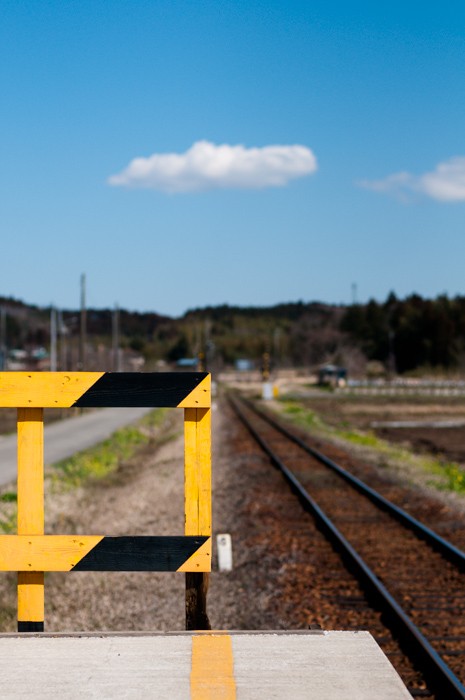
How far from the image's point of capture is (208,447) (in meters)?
4.20

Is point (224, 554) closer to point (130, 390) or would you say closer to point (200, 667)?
point (130, 390)

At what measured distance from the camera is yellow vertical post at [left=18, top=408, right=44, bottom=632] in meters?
4.16

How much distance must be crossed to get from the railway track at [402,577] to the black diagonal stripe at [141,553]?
1933mm

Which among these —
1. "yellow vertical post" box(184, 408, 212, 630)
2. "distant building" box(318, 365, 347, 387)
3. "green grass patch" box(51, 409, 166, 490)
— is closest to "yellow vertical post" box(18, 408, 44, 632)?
"yellow vertical post" box(184, 408, 212, 630)

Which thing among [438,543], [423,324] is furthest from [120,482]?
[423,324]

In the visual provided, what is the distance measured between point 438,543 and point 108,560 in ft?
20.4

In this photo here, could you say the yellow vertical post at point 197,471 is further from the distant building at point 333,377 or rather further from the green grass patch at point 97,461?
the distant building at point 333,377

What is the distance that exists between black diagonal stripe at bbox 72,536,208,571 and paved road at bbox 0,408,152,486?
11673 mm

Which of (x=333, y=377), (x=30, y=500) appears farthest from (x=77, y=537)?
(x=333, y=377)

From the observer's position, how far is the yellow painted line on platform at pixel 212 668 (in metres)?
3.35

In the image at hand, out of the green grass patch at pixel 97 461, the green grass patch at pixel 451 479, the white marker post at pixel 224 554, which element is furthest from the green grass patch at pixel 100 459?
the white marker post at pixel 224 554

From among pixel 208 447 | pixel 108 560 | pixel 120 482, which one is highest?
pixel 208 447

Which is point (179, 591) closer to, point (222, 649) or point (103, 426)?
point (222, 649)

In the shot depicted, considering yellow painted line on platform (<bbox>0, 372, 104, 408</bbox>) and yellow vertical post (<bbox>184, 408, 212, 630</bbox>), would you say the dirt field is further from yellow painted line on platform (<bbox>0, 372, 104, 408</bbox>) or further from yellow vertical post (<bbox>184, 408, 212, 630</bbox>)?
yellow painted line on platform (<bbox>0, 372, 104, 408</bbox>)
